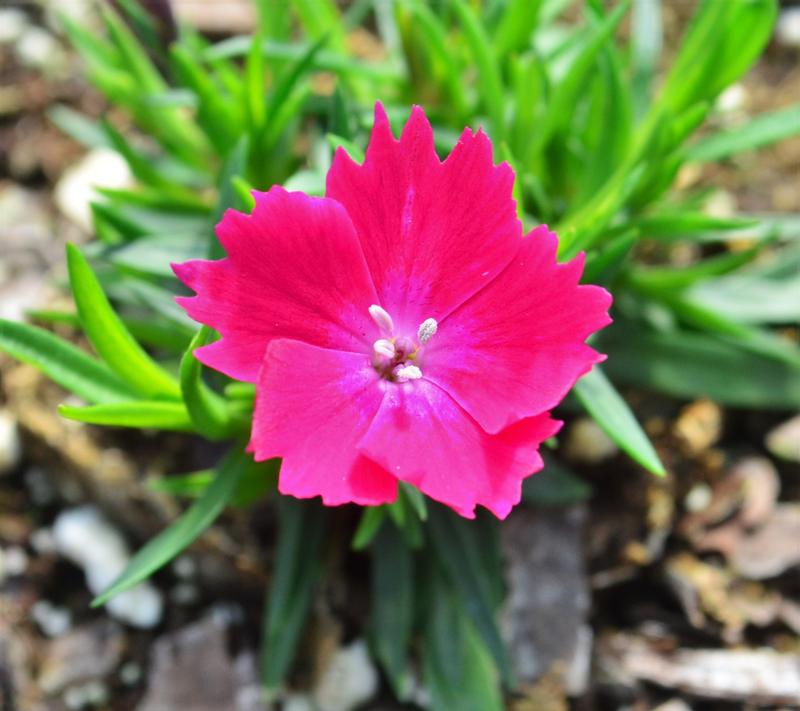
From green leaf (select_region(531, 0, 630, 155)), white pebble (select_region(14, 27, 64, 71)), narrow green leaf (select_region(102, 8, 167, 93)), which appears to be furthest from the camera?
white pebble (select_region(14, 27, 64, 71))

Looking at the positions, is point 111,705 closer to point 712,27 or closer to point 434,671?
point 434,671

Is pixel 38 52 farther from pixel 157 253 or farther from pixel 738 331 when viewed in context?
pixel 738 331

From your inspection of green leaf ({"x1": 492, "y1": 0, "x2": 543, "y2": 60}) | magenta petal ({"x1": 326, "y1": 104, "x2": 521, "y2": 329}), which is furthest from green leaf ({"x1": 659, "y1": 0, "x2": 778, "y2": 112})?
magenta petal ({"x1": 326, "y1": 104, "x2": 521, "y2": 329})

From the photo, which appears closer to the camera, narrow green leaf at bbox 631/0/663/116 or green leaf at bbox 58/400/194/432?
green leaf at bbox 58/400/194/432

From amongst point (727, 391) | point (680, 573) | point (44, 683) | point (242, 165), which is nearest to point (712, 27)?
point (727, 391)

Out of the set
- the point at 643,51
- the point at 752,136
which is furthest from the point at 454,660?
the point at 643,51

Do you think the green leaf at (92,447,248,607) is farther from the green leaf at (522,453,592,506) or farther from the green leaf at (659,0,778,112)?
the green leaf at (659,0,778,112)

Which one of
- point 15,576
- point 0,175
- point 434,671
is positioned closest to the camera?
point 434,671
